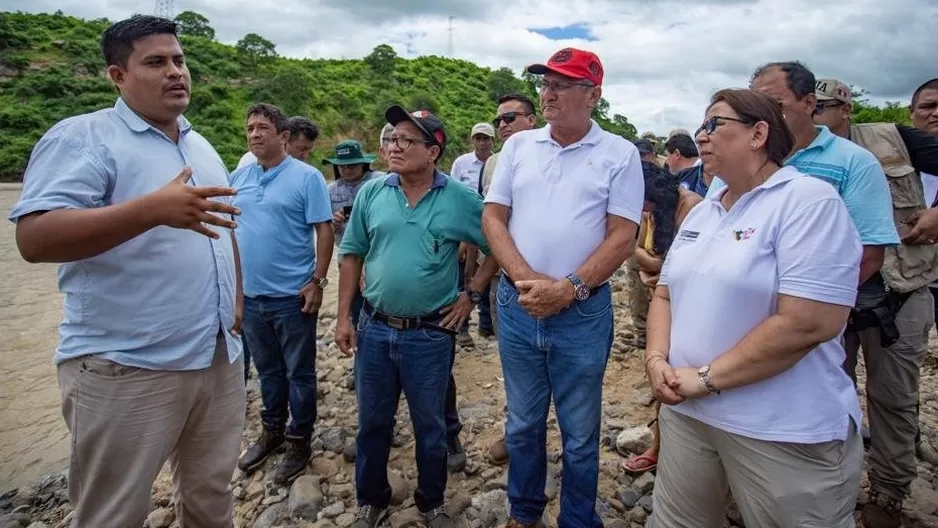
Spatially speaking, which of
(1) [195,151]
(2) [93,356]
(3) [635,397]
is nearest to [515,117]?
(3) [635,397]

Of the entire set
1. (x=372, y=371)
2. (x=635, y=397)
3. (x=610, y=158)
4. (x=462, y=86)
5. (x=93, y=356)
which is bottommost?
(x=635, y=397)

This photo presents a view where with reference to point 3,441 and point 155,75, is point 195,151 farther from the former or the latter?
point 3,441

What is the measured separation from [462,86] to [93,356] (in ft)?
158

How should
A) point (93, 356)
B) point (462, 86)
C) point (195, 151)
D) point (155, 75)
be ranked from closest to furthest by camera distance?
point (93, 356) < point (155, 75) < point (195, 151) < point (462, 86)

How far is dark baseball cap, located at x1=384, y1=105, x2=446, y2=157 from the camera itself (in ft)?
9.43

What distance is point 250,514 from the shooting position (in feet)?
11.2

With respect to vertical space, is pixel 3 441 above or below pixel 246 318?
below

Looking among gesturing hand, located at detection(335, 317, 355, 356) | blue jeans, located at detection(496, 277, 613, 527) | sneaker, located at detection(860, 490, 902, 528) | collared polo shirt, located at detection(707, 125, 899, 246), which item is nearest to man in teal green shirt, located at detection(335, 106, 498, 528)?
gesturing hand, located at detection(335, 317, 355, 356)

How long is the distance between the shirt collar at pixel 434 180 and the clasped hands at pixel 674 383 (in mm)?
1448

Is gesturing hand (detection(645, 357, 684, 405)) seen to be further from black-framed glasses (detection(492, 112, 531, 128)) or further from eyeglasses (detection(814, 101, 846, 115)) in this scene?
black-framed glasses (detection(492, 112, 531, 128))

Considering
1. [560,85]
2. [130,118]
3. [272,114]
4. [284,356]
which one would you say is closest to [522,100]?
[272,114]

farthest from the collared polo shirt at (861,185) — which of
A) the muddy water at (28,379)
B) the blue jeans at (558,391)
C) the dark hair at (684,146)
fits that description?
the muddy water at (28,379)

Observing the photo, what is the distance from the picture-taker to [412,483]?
3.61 m

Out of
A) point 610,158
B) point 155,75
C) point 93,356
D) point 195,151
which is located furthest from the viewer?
point 610,158
